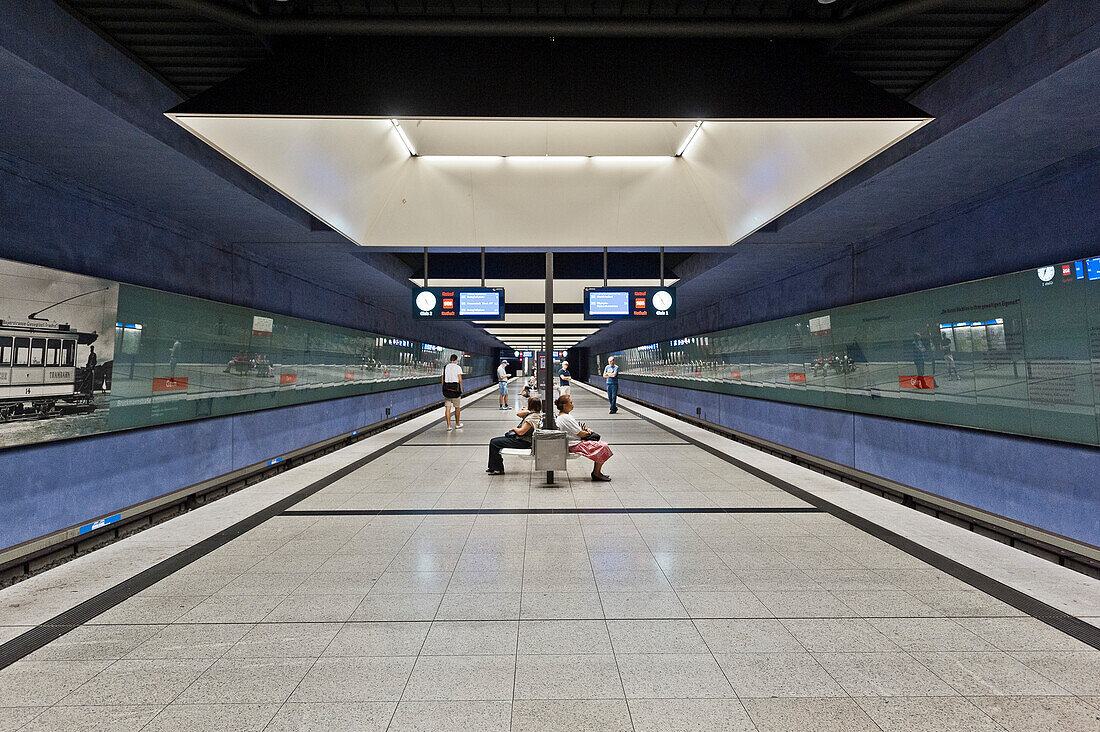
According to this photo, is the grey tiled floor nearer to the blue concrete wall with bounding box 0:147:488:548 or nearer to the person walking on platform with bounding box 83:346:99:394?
the blue concrete wall with bounding box 0:147:488:548

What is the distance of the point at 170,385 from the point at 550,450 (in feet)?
14.7

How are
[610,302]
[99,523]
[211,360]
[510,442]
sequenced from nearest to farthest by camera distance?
1. [99,523]
2. [211,360]
3. [510,442]
4. [610,302]

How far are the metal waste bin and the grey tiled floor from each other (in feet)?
6.14

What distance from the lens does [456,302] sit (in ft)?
29.5

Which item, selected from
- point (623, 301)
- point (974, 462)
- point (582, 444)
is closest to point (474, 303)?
point (623, 301)

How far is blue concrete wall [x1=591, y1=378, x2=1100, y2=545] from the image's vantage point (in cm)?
420

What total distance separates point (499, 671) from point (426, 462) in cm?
593

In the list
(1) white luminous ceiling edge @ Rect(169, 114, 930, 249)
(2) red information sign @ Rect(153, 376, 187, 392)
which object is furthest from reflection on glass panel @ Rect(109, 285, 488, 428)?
(1) white luminous ceiling edge @ Rect(169, 114, 930, 249)

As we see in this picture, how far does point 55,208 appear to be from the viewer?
449 cm

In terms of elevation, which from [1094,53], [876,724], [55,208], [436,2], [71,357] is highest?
[436,2]

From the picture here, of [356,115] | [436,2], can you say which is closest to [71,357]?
[356,115]

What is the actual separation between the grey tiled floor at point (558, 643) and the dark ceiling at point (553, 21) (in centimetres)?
368

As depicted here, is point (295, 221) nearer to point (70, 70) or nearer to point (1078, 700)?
point (70, 70)

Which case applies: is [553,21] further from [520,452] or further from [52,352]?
[520,452]
